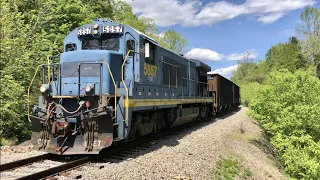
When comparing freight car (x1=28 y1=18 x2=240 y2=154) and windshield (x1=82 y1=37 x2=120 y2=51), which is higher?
windshield (x1=82 y1=37 x2=120 y2=51)

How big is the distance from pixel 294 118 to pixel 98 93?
10746 mm

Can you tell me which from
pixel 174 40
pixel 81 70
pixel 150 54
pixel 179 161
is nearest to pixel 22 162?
pixel 81 70

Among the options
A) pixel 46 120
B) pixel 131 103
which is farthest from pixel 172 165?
pixel 46 120

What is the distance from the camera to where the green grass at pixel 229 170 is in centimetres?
891

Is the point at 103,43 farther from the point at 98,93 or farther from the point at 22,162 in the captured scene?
the point at 22,162

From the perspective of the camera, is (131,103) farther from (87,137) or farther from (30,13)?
(30,13)

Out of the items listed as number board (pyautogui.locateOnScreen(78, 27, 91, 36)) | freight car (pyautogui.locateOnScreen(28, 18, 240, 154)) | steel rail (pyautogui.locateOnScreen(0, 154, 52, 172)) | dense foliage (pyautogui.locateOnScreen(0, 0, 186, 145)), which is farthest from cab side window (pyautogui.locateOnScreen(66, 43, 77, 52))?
steel rail (pyautogui.locateOnScreen(0, 154, 52, 172))

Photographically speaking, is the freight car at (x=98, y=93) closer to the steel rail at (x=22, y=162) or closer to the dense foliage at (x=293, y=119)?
the steel rail at (x=22, y=162)

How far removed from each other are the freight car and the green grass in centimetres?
267

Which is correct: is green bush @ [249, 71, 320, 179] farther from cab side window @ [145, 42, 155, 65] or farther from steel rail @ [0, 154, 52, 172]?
steel rail @ [0, 154, 52, 172]

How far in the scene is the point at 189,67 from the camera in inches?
675

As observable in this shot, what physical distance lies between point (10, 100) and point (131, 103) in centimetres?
491

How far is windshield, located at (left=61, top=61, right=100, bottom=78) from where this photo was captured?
8727 mm

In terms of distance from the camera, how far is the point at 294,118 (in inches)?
600
